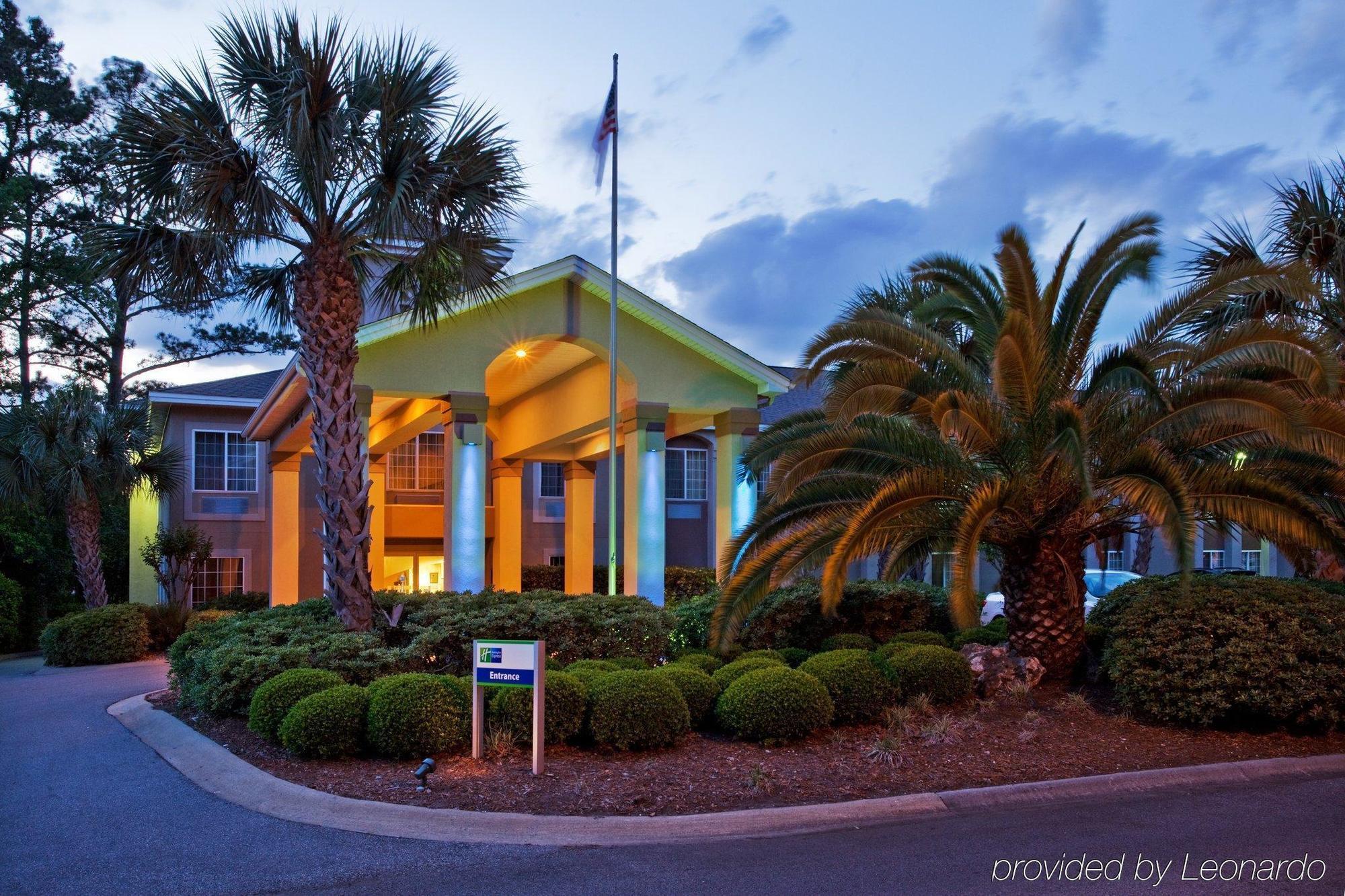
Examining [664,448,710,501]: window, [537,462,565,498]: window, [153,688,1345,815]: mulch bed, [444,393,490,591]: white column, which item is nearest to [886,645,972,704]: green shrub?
[153,688,1345,815]: mulch bed

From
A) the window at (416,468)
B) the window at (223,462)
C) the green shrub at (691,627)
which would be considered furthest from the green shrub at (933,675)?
the window at (223,462)

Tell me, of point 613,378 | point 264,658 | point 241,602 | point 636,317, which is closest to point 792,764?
point 264,658

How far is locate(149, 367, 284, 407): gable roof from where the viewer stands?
1040 inches

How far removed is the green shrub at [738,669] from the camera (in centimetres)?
1012

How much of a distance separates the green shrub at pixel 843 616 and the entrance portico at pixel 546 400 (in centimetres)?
308

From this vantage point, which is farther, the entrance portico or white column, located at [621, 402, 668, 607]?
white column, located at [621, 402, 668, 607]

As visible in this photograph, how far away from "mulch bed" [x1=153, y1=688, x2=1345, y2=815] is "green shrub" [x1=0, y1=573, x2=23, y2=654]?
16.2m

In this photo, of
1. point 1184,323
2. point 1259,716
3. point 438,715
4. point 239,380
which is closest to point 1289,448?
point 1184,323

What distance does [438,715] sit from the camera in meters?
8.66

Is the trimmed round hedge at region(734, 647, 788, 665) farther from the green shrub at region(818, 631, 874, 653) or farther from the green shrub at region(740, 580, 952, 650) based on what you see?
the green shrub at region(740, 580, 952, 650)

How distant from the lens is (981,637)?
1371 cm

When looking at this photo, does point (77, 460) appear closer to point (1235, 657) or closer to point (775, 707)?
point (775, 707)

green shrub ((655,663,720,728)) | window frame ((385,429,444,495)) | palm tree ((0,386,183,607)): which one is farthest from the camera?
window frame ((385,429,444,495))

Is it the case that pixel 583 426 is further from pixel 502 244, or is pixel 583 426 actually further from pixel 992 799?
pixel 992 799
